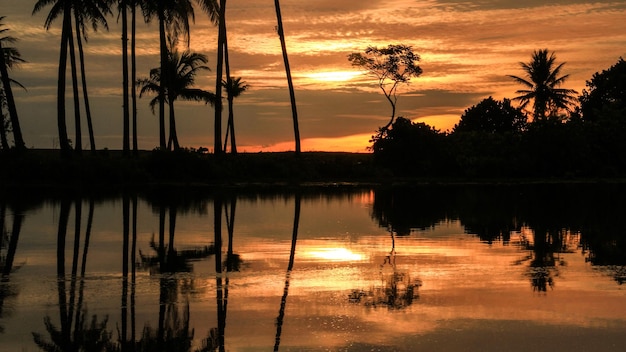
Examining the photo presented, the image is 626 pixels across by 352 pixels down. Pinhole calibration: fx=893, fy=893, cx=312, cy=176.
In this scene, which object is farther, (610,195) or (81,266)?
(610,195)

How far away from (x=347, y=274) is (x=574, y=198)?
85.2 ft

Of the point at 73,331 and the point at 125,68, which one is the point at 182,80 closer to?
the point at 125,68

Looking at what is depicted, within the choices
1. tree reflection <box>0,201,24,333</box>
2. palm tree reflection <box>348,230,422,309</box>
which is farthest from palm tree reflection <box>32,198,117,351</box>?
palm tree reflection <box>348,230,422,309</box>

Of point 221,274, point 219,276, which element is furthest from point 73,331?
point 221,274

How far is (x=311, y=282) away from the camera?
46.0ft

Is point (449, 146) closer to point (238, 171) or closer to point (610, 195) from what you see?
point (238, 171)

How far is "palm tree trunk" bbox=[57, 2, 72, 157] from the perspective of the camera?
4628 cm

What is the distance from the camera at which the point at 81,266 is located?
1577cm

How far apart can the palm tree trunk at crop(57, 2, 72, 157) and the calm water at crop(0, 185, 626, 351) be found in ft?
66.6

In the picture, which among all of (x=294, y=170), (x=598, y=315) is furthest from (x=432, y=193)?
(x=598, y=315)

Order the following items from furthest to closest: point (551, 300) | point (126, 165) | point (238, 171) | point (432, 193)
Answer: point (238, 171)
point (126, 165)
point (432, 193)
point (551, 300)

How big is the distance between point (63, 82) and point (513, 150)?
1357 inches

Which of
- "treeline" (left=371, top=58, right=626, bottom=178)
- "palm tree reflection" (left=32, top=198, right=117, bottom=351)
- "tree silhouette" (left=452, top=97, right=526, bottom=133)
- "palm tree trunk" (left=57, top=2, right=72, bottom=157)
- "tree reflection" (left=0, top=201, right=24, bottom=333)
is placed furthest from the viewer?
"tree silhouette" (left=452, top=97, right=526, bottom=133)

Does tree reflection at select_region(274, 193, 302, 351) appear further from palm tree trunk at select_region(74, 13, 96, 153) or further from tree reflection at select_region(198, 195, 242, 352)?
palm tree trunk at select_region(74, 13, 96, 153)
